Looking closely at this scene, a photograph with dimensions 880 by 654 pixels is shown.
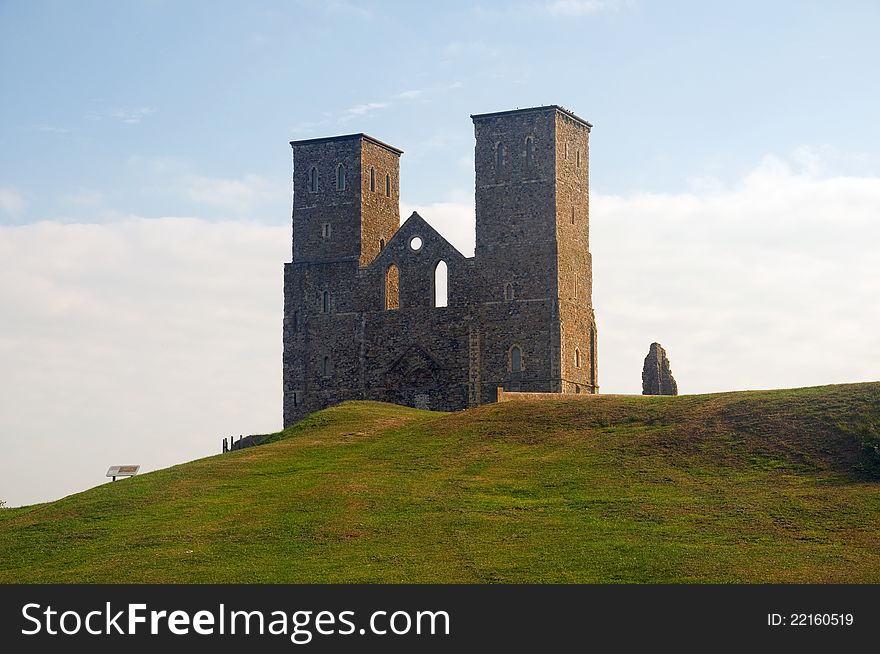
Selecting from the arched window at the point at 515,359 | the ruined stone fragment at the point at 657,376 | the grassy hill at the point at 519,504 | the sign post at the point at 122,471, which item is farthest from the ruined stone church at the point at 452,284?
the sign post at the point at 122,471

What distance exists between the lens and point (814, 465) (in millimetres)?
44250

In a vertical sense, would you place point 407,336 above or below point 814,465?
above

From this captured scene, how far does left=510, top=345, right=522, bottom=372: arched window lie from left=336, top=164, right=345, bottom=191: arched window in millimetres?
13583

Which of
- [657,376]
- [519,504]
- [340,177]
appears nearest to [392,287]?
[340,177]

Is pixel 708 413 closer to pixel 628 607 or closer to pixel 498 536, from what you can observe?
pixel 498 536

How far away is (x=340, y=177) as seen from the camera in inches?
3000

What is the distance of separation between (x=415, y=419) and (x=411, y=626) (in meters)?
A: 30.2

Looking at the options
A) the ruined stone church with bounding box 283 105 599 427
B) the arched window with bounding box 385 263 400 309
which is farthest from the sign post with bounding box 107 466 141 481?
the arched window with bounding box 385 263 400 309

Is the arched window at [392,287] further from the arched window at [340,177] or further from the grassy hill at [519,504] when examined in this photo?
the grassy hill at [519,504]

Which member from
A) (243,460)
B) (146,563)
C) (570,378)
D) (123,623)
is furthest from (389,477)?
(570,378)

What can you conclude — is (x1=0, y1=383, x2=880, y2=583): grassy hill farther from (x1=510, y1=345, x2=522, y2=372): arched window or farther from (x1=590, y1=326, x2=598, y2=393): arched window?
(x1=590, y1=326, x2=598, y2=393): arched window

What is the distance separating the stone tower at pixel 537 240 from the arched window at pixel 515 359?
14.7 inches

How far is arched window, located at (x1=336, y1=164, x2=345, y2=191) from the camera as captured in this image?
250 ft

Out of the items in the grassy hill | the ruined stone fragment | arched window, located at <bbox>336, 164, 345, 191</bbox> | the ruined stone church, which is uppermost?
arched window, located at <bbox>336, 164, 345, 191</bbox>
